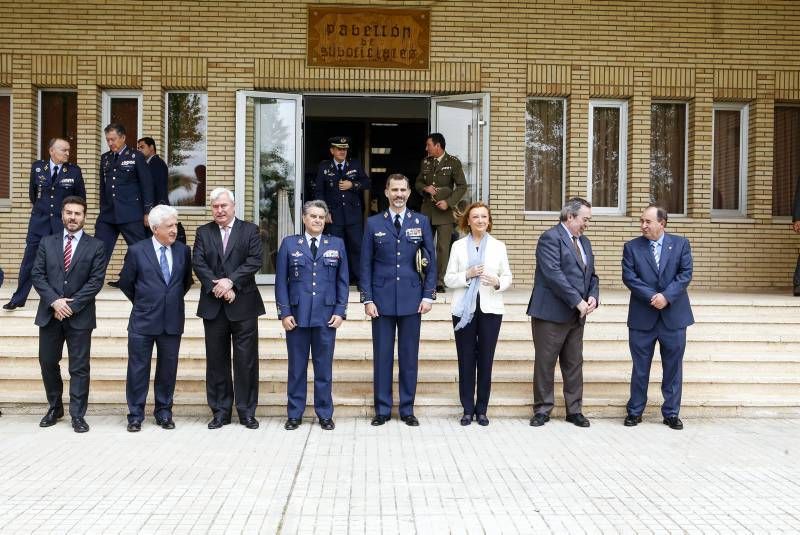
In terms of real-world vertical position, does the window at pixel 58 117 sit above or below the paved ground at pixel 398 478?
above

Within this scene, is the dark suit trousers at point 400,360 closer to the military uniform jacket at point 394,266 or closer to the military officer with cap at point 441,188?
the military uniform jacket at point 394,266

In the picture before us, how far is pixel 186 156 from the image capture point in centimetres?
1210

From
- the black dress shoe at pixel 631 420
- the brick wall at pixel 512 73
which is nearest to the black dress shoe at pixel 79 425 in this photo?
the black dress shoe at pixel 631 420

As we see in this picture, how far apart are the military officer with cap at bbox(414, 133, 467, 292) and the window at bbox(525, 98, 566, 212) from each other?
2.22 metres

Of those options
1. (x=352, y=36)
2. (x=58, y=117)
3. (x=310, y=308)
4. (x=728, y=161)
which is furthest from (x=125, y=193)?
(x=728, y=161)

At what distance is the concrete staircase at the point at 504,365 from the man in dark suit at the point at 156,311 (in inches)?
20.9

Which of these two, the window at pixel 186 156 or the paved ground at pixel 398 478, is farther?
the window at pixel 186 156

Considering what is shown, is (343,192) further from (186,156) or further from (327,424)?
(327,424)

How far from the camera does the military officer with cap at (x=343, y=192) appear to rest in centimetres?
1047

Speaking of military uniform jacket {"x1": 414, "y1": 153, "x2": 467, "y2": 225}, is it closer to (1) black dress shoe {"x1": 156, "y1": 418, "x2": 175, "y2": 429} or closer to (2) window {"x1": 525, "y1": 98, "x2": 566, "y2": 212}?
(2) window {"x1": 525, "y1": 98, "x2": 566, "y2": 212}

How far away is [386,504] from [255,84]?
8097 mm

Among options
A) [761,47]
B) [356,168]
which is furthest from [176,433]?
[761,47]

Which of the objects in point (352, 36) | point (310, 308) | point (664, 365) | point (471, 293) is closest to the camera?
point (310, 308)

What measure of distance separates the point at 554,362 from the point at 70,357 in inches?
158
